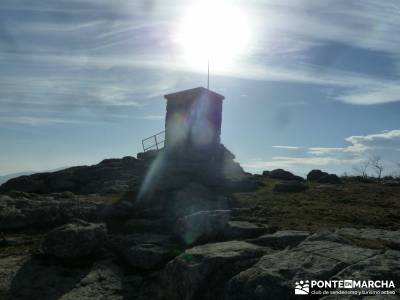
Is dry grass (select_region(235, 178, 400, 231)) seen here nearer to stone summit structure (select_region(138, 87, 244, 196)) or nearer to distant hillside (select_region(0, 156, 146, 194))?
stone summit structure (select_region(138, 87, 244, 196))

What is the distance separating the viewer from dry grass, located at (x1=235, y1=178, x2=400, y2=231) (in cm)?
1828

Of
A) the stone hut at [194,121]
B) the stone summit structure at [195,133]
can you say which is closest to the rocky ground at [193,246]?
the stone summit structure at [195,133]

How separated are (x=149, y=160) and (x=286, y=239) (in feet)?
92.1

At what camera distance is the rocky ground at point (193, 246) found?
10.4 metres

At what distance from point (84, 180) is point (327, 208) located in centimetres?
2327

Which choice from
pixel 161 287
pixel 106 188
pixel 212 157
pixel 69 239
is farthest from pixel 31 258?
pixel 212 157

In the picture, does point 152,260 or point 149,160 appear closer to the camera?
point 152,260

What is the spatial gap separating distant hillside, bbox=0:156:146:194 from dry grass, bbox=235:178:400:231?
1123cm

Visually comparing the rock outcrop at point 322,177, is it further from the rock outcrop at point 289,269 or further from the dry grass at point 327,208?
the rock outcrop at point 289,269

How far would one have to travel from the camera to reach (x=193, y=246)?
15.5 metres

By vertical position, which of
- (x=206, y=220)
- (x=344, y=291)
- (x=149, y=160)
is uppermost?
(x=149, y=160)

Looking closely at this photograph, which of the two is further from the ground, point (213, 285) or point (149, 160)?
point (149, 160)

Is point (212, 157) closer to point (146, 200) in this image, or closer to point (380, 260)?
point (146, 200)

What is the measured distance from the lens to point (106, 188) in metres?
32.4
